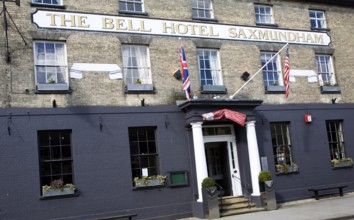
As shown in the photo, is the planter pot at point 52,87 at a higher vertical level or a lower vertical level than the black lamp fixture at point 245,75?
lower

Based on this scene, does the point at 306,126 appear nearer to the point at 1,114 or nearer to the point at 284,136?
the point at 284,136

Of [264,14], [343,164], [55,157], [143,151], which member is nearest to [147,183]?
[143,151]

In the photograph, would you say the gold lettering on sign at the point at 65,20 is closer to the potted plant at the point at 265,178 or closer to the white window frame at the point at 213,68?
the white window frame at the point at 213,68

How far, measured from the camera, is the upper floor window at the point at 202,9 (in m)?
17.3

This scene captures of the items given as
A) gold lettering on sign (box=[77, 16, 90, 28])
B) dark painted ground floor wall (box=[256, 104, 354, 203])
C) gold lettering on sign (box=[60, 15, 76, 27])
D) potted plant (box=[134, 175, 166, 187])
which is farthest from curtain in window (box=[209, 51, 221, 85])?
gold lettering on sign (box=[60, 15, 76, 27])

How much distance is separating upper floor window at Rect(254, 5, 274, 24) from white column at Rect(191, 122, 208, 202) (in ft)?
20.2

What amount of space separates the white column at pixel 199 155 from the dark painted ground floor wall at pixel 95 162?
61cm

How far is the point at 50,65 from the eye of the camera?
46.7 feet

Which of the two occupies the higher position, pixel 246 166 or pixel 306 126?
pixel 306 126

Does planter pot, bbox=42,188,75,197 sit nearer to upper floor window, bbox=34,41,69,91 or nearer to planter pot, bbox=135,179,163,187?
planter pot, bbox=135,179,163,187

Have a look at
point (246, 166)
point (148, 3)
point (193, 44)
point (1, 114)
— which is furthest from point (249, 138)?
point (1, 114)

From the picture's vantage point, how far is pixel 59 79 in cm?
1434

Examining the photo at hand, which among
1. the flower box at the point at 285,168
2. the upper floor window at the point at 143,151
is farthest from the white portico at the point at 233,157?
the flower box at the point at 285,168

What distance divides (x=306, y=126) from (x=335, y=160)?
2034 mm
